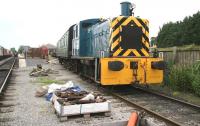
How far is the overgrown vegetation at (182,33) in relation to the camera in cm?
5472

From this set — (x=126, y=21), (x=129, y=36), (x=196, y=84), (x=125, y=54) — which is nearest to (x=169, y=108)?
(x=196, y=84)

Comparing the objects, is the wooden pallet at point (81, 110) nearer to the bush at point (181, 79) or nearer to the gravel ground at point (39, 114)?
the gravel ground at point (39, 114)

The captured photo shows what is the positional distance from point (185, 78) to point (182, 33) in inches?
1960

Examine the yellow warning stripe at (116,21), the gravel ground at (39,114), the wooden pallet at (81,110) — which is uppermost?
the yellow warning stripe at (116,21)

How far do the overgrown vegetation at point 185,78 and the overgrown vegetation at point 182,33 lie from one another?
4332 cm

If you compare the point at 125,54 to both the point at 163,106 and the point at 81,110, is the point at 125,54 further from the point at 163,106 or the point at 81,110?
the point at 81,110

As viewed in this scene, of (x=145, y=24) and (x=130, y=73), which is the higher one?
(x=145, y=24)

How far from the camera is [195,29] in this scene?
54.7 metres

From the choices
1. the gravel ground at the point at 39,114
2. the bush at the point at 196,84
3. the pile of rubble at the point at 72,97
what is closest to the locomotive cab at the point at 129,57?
the gravel ground at the point at 39,114

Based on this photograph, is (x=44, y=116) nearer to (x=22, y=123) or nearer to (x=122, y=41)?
(x=22, y=123)

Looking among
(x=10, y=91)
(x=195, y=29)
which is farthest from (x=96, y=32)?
(x=195, y=29)

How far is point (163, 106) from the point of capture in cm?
859

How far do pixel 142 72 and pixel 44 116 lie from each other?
421 centimetres

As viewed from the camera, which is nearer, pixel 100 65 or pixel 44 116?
pixel 44 116
